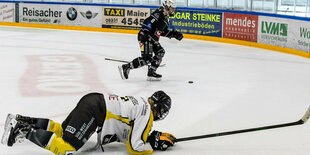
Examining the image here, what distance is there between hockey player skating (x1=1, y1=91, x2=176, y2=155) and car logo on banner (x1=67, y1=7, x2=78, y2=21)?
15.0 m

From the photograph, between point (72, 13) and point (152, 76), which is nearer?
point (152, 76)

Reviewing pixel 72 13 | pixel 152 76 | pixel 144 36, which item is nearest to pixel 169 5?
pixel 144 36

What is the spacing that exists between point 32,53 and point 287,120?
783cm

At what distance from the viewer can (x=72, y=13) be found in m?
19.5

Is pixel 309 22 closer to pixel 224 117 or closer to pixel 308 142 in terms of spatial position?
pixel 224 117

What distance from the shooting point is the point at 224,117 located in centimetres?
645

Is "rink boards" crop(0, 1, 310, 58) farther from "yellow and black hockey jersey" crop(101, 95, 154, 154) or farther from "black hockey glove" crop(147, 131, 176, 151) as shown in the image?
"yellow and black hockey jersey" crop(101, 95, 154, 154)

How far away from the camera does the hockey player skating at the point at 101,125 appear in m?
4.34

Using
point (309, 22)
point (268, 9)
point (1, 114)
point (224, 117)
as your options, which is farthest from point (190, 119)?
point (268, 9)

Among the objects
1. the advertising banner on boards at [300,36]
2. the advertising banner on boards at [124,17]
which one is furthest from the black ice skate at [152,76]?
the advertising banner on boards at [124,17]

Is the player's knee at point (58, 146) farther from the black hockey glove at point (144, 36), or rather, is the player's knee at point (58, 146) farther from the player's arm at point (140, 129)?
the black hockey glove at point (144, 36)

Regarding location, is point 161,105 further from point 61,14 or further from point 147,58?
point 61,14

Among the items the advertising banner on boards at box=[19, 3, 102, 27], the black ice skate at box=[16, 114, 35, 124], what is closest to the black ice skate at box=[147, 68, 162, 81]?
the black ice skate at box=[16, 114, 35, 124]

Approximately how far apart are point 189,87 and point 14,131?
467cm
